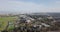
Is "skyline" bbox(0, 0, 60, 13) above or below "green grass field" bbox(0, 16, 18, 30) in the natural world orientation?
→ above

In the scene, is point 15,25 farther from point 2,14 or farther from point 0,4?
point 0,4

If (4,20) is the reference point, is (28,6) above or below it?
above

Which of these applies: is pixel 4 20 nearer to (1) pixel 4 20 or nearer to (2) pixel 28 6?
(1) pixel 4 20

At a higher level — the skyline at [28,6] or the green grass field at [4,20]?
the skyline at [28,6]

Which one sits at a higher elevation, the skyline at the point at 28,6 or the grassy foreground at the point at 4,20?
the skyline at the point at 28,6

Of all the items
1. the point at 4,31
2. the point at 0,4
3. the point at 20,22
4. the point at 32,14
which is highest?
the point at 0,4

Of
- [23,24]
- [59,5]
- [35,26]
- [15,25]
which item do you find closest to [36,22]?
[35,26]

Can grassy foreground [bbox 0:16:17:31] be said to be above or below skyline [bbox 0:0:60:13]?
below

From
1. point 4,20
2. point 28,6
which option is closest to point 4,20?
point 4,20
